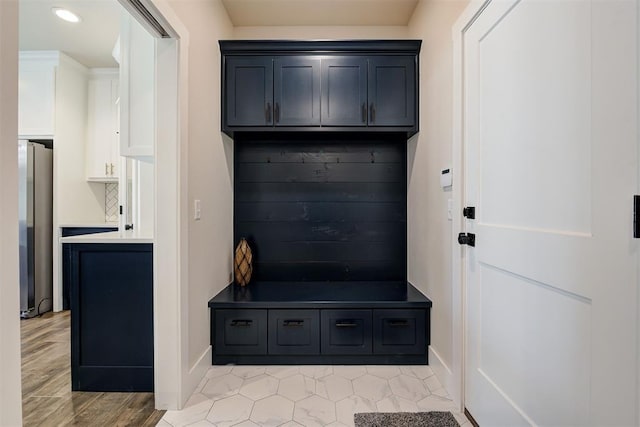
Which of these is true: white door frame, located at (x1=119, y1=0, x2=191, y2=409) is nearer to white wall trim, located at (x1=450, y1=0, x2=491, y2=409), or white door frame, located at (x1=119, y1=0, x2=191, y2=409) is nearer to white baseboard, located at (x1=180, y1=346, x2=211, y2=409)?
white baseboard, located at (x1=180, y1=346, x2=211, y2=409)

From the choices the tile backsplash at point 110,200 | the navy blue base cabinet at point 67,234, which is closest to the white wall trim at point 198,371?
the navy blue base cabinet at point 67,234

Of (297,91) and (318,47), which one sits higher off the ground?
(318,47)

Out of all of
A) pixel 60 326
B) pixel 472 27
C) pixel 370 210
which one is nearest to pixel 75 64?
pixel 60 326

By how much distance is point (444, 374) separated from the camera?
6.58ft

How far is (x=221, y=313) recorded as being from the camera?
2297 millimetres

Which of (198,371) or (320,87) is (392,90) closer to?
(320,87)

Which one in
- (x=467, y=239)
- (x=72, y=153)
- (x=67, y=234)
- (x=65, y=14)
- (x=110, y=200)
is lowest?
(x=67, y=234)

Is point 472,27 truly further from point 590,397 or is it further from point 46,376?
point 46,376

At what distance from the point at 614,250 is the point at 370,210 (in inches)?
82.1

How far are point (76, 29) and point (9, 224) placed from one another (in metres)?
3.33

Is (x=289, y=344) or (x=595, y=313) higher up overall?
(x=595, y=313)

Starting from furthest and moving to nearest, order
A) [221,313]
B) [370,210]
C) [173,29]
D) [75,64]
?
1. [75,64]
2. [370,210]
3. [221,313]
4. [173,29]

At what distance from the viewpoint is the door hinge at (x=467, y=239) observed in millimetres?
1665

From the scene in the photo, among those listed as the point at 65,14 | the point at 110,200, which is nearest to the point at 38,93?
the point at 65,14
